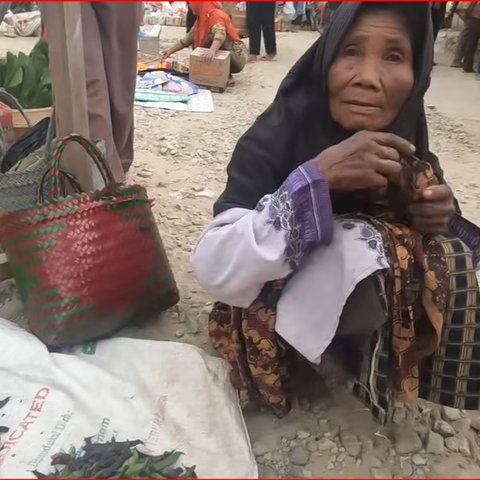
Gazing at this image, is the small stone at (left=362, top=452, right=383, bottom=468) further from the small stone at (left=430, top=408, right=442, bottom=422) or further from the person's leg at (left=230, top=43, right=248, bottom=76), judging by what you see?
the person's leg at (left=230, top=43, right=248, bottom=76)

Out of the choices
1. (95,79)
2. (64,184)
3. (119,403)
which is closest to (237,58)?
(95,79)

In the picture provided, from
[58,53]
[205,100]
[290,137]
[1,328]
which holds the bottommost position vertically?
[205,100]

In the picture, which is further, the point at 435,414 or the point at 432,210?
the point at 435,414

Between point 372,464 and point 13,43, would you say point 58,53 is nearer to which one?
point 372,464

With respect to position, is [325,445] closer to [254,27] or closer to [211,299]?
[211,299]

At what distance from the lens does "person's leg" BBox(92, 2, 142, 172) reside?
8.24 feet

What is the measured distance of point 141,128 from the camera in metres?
4.13

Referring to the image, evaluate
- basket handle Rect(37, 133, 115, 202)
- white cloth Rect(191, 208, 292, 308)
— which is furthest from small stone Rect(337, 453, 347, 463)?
basket handle Rect(37, 133, 115, 202)

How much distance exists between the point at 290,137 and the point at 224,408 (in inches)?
A: 27.1

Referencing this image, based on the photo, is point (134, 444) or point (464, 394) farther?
point (464, 394)

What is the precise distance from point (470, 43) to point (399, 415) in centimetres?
656

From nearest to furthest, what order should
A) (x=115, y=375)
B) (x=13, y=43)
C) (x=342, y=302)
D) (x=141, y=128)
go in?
(x=342, y=302) → (x=115, y=375) → (x=141, y=128) → (x=13, y=43)

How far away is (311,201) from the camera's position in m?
1.30

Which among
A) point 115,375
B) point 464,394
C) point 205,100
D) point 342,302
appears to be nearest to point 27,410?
point 115,375
